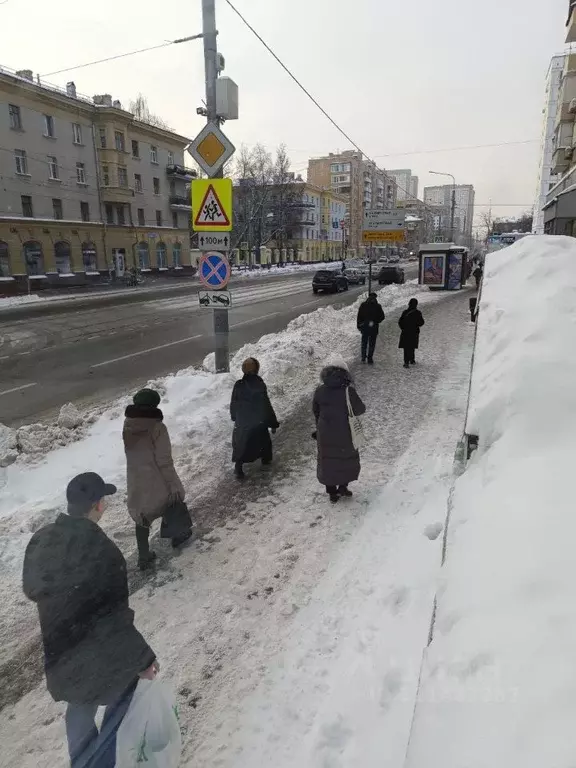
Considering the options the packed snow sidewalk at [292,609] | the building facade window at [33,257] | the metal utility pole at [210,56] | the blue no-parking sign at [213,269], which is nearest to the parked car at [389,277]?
the building facade window at [33,257]

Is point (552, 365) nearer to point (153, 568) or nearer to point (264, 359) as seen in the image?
point (153, 568)

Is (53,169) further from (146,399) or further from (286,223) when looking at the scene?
(146,399)

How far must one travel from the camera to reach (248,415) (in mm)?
5508

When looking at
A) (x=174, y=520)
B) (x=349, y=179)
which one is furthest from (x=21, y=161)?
(x=349, y=179)

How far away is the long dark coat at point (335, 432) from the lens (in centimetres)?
487

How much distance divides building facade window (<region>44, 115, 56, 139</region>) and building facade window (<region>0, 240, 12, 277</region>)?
9098 mm

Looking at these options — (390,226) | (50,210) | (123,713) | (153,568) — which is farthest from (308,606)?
(50,210)

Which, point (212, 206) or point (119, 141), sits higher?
point (119, 141)

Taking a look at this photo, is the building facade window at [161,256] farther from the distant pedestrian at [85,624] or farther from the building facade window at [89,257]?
the distant pedestrian at [85,624]

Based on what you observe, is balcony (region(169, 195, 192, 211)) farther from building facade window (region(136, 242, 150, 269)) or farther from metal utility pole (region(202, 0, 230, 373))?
metal utility pole (region(202, 0, 230, 373))

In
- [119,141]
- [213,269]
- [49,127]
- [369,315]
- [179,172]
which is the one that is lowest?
[369,315]

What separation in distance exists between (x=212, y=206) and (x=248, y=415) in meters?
3.63

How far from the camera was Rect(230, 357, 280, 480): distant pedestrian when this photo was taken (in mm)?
5500

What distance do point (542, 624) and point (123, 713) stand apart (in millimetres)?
1816
